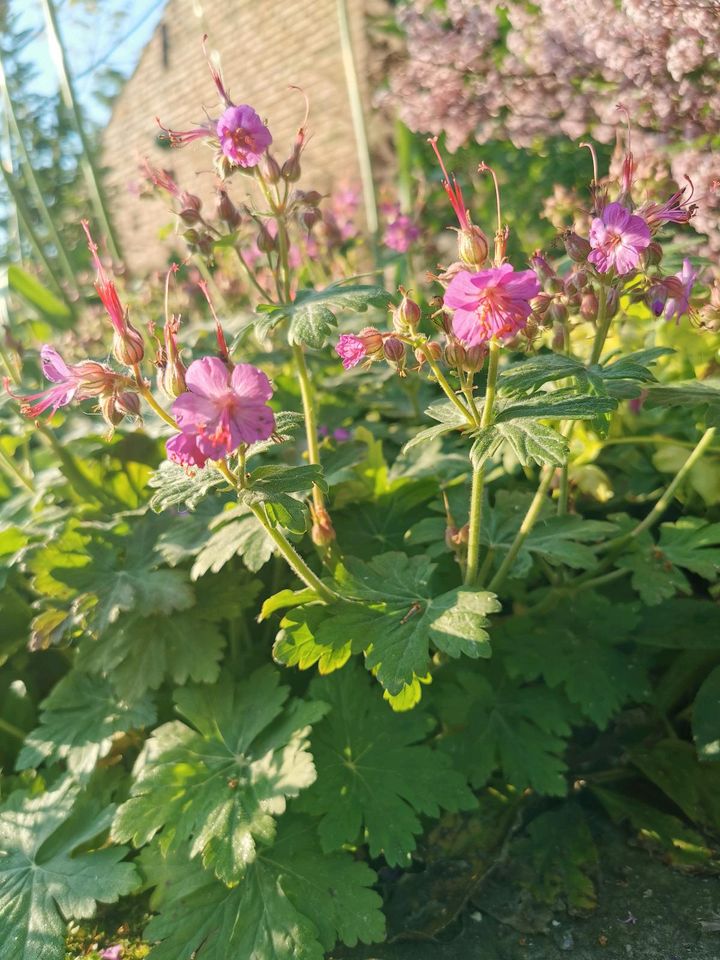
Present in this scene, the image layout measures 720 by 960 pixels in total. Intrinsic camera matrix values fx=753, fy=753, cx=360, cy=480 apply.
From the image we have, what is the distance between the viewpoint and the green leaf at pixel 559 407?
1.25m

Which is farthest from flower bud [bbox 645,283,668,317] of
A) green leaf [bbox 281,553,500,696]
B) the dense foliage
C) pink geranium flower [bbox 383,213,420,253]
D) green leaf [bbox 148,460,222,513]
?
pink geranium flower [bbox 383,213,420,253]

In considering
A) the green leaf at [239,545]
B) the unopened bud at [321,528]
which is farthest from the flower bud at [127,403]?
the unopened bud at [321,528]

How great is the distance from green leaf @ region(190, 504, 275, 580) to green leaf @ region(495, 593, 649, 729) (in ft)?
2.18

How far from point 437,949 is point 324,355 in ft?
6.26

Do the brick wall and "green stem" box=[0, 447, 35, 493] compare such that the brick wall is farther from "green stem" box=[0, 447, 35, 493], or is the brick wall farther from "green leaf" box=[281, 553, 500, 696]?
"green leaf" box=[281, 553, 500, 696]

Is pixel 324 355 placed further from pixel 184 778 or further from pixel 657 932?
pixel 657 932

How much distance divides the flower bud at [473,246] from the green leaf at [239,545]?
0.72 metres

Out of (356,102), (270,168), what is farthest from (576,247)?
(356,102)

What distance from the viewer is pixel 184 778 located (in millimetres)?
1657

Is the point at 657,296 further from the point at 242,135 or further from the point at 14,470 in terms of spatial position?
the point at 14,470

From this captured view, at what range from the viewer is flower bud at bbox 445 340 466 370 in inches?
51.4

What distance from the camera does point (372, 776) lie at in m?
1.67

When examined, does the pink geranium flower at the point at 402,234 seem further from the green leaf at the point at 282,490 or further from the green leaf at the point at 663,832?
the green leaf at the point at 663,832

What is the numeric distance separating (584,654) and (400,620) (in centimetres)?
61
